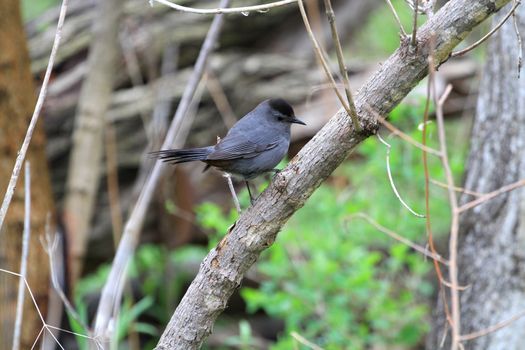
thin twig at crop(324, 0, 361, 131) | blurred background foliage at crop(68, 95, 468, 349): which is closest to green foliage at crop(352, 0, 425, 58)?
blurred background foliage at crop(68, 95, 468, 349)

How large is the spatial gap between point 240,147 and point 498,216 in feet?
4.75

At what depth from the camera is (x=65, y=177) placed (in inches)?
211

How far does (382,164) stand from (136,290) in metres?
2.66

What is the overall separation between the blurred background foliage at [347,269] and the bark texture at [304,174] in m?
1.77

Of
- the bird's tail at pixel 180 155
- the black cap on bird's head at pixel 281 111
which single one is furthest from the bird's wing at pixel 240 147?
the black cap on bird's head at pixel 281 111

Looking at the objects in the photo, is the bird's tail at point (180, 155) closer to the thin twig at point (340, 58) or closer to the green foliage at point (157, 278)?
the thin twig at point (340, 58)

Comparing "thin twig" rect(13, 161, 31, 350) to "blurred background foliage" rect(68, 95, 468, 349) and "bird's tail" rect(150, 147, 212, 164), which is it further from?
"blurred background foliage" rect(68, 95, 468, 349)

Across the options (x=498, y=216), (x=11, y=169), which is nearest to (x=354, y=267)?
(x=498, y=216)

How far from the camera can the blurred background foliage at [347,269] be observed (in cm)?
438

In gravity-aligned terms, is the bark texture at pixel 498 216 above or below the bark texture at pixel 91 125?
below

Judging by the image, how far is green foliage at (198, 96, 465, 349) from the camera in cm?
438

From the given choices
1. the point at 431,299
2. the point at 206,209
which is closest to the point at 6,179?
the point at 206,209

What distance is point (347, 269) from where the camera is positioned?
462 cm

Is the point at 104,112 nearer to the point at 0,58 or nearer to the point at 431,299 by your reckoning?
the point at 0,58
